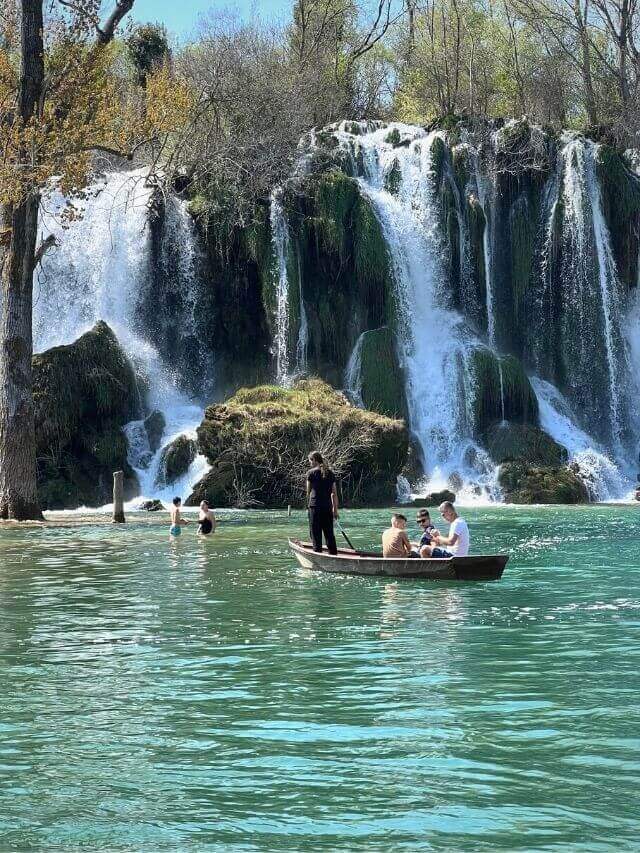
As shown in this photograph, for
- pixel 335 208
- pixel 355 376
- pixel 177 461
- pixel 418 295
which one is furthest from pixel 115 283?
pixel 418 295

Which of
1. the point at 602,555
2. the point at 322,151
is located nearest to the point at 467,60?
the point at 322,151

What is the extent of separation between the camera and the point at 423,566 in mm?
18984

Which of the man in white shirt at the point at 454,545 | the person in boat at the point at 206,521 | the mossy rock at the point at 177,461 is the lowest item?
the man in white shirt at the point at 454,545

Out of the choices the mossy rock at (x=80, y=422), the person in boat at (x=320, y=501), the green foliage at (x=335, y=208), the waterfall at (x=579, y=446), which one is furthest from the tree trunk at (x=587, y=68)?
the person in boat at (x=320, y=501)

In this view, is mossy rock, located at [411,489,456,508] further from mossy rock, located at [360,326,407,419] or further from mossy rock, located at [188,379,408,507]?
mossy rock, located at [360,326,407,419]

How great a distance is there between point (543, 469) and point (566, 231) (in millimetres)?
11041

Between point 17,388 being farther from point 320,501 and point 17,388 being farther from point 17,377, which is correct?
point 320,501

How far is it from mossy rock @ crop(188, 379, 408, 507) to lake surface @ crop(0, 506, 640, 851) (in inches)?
675

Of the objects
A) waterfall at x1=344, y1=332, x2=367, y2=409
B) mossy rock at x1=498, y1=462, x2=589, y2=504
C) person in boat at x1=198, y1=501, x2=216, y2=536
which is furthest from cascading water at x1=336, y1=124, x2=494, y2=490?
person in boat at x1=198, y1=501, x2=216, y2=536

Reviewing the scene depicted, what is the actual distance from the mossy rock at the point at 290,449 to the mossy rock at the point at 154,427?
10.2 ft

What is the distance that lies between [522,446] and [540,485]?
7.68ft

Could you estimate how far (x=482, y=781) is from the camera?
842 cm

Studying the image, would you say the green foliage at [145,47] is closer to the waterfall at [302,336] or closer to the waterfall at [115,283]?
the waterfall at [115,283]

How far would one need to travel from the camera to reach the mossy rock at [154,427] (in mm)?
40094
